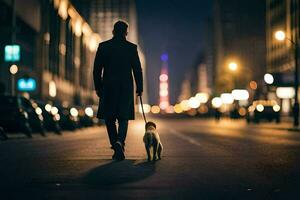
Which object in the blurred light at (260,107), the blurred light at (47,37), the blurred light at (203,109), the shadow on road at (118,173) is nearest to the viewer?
the shadow on road at (118,173)

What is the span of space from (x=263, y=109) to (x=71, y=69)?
52807 millimetres

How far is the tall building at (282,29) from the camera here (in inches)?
3366

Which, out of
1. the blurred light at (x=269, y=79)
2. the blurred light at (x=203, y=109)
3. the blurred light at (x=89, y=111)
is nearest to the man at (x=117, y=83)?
the blurred light at (x=89, y=111)

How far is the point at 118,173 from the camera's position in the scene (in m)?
7.64

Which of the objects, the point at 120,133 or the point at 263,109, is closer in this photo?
the point at 120,133

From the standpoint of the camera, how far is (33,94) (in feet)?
229

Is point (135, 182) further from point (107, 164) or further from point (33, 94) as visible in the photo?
point (33, 94)

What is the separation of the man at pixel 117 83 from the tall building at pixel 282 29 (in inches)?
2861

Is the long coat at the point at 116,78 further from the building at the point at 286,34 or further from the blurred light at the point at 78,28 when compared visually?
the blurred light at the point at 78,28

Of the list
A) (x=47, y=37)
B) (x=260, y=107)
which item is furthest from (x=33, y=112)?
(x=47, y=37)

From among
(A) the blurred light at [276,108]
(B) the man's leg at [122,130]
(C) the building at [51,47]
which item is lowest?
(B) the man's leg at [122,130]

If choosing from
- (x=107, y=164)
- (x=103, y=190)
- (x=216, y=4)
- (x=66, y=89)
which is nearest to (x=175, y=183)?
(x=103, y=190)

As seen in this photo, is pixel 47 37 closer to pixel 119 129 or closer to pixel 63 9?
pixel 63 9

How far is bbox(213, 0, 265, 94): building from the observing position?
505ft
